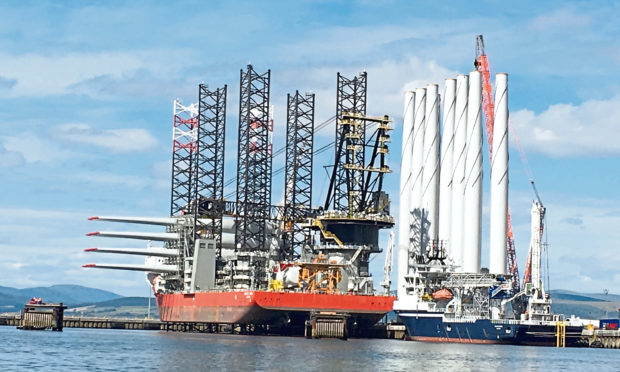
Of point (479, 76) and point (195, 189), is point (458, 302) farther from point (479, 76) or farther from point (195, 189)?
point (195, 189)

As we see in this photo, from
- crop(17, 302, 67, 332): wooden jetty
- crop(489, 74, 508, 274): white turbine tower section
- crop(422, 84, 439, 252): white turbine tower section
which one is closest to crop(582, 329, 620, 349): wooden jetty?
crop(489, 74, 508, 274): white turbine tower section

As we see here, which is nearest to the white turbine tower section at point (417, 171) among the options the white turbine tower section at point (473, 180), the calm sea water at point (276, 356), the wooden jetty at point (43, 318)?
the white turbine tower section at point (473, 180)

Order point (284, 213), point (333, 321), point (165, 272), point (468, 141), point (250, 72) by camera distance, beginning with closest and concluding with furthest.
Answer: point (333, 321)
point (468, 141)
point (250, 72)
point (284, 213)
point (165, 272)

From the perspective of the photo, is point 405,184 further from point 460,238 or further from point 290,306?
point 290,306

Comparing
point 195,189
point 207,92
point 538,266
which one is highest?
point 207,92

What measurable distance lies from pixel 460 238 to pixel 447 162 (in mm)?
8521

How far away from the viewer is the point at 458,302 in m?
108

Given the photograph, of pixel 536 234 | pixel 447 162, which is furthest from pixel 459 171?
pixel 536 234

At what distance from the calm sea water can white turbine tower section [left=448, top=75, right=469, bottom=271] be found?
546 inches

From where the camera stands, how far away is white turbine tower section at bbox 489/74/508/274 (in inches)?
4313

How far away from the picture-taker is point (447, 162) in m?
118

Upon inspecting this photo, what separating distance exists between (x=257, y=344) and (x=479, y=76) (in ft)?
129

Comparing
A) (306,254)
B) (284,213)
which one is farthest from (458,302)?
(284,213)

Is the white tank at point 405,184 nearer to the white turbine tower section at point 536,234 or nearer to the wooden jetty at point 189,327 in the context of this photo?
the wooden jetty at point 189,327
